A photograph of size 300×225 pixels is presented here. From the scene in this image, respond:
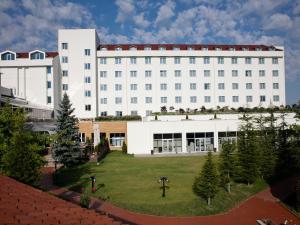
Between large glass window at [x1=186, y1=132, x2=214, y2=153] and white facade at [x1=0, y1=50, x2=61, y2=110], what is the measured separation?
2480 cm

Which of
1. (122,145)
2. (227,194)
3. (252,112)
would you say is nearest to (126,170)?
(227,194)

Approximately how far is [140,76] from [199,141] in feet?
69.3

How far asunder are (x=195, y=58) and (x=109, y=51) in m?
16.6

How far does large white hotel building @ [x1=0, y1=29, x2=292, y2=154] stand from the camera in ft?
196

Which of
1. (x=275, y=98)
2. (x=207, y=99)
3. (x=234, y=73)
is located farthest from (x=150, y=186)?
(x=275, y=98)

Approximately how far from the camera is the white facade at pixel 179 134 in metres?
48.9

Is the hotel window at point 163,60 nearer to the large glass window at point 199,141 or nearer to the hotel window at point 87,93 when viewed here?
the hotel window at point 87,93

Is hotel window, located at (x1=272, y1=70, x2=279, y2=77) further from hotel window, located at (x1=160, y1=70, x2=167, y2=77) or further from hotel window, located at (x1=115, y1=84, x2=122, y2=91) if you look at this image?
hotel window, located at (x1=115, y1=84, x2=122, y2=91)

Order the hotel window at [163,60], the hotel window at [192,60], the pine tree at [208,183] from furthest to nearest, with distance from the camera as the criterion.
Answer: the hotel window at [192,60] → the hotel window at [163,60] → the pine tree at [208,183]

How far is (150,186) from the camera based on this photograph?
1080 inches

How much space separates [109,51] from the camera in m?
64.6

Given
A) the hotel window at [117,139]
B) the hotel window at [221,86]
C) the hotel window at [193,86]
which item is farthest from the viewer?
the hotel window at [221,86]

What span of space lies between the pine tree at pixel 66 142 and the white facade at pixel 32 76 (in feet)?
62.1

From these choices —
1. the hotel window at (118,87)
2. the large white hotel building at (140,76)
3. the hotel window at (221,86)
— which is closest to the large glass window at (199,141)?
the large white hotel building at (140,76)
